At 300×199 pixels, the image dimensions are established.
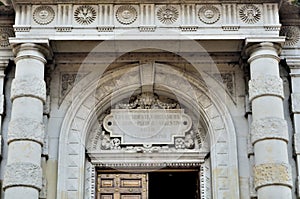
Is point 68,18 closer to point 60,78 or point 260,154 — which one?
point 60,78

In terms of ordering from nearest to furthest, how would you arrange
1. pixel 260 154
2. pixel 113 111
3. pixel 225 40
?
pixel 260 154 < pixel 225 40 < pixel 113 111

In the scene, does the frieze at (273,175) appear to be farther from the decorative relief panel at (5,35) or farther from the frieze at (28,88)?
the decorative relief panel at (5,35)

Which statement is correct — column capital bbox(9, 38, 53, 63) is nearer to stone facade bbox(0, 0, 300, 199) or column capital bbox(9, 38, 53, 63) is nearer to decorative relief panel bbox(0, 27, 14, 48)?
stone facade bbox(0, 0, 300, 199)

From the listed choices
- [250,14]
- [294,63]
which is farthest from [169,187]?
[250,14]

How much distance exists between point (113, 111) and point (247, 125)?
3.34m

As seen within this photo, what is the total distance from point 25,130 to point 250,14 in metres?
5.85

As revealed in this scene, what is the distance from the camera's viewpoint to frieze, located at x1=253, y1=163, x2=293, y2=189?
48.7ft

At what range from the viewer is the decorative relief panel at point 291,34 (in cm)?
1708

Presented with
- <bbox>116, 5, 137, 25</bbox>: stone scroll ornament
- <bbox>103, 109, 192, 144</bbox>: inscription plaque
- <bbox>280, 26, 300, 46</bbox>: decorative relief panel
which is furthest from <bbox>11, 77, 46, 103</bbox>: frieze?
<bbox>280, 26, 300, 46</bbox>: decorative relief panel

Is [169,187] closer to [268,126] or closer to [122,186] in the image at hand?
[122,186]

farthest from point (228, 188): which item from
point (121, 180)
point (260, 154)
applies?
point (121, 180)

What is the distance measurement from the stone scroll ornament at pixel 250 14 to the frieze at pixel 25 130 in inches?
211

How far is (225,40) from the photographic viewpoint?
637 inches

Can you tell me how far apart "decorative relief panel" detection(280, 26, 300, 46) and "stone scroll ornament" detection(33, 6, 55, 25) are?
5680 mm
